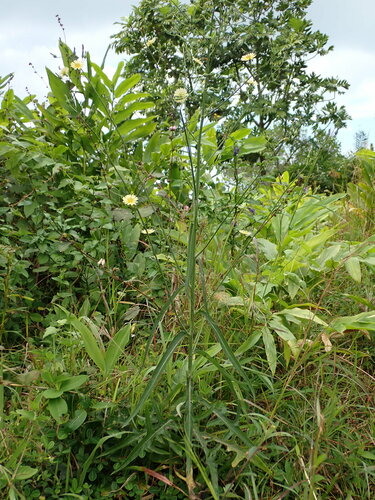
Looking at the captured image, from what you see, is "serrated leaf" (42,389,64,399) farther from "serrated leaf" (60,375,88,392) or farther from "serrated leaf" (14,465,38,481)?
"serrated leaf" (14,465,38,481)

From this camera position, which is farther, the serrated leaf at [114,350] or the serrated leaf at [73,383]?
the serrated leaf at [114,350]

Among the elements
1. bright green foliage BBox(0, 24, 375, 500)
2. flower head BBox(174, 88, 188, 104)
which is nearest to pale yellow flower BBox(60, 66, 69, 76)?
bright green foliage BBox(0, 24, 375, 500)

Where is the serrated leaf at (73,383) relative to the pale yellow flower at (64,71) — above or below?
below

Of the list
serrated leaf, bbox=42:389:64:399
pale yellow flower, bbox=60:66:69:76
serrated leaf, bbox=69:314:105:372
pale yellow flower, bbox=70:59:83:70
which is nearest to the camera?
serrated leaf, bbox=42:389:64:399

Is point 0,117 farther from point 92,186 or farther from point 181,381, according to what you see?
point 181,381

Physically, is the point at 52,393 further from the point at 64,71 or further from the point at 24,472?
the point at 64,71

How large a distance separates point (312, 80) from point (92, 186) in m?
5.13

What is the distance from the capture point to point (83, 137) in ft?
9.75

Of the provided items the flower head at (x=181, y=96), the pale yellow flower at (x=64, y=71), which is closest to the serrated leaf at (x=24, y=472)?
the flower head at (x=181, y=96)

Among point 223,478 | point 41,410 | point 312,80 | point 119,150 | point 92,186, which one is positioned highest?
point 312,80

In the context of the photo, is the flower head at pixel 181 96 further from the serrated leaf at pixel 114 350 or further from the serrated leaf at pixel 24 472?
the serrated leaf at pixel 24 472

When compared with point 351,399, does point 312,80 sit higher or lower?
higher

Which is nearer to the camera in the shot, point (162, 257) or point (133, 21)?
point (162, 257)

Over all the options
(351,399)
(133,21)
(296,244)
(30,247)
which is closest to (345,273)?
(296,244)
